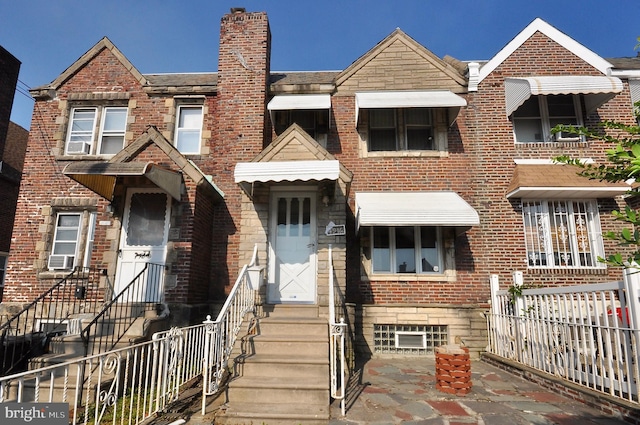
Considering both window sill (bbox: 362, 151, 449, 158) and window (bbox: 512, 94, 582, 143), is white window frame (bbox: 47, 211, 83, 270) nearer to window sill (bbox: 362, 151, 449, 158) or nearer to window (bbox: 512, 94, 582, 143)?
window sill (bbox: 362, 151, 449, 158)

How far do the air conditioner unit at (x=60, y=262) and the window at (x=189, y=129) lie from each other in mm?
4130

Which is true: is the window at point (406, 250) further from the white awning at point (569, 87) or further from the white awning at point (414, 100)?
the white awning at point (569, 87)

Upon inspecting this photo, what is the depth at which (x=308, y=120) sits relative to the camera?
9.91m

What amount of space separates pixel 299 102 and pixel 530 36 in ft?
22.5

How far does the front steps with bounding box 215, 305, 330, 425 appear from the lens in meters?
4.55

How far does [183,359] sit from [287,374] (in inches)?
65.0

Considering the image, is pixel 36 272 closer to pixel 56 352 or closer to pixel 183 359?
pixel 56 352

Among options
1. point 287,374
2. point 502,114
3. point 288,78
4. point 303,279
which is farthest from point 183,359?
point 502,114

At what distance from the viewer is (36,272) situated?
29.9 ft

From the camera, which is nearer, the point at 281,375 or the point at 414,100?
the point at 281,375

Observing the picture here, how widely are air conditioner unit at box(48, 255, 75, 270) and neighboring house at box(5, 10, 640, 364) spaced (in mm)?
48

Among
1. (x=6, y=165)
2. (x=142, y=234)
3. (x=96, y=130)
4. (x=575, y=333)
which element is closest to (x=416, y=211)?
(x=575, y=333)

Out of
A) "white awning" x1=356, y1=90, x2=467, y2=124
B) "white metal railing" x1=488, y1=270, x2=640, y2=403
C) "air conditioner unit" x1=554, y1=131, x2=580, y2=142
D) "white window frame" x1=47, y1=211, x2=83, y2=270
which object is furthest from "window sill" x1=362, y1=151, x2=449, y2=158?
"white window frame" x1=47, y1=211, x2=83, y2=270

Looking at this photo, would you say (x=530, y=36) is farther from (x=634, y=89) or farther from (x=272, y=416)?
(x=272, y=416)
